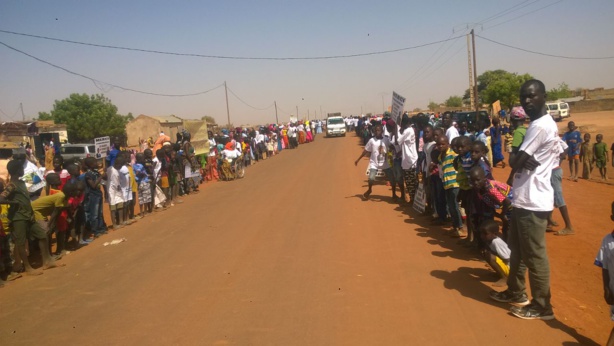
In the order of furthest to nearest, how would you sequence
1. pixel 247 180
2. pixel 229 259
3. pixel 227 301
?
pixel 247 180
pixel 229 259
pixel 227 301

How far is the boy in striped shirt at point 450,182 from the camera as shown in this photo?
703 cm

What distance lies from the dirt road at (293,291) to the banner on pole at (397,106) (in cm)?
246

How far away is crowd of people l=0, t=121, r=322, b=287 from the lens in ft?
21.8

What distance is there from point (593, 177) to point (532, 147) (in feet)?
44.3

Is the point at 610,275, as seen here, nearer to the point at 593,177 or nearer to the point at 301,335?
the point at 301,335

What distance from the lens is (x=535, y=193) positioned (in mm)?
4152

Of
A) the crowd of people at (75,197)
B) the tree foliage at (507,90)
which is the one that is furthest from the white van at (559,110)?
the crowd of people at (75,197)

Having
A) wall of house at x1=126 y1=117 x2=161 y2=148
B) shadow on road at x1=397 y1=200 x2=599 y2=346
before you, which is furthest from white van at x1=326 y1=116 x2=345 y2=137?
shadow on road at x1=397 y1=200 x2=599 y2=346

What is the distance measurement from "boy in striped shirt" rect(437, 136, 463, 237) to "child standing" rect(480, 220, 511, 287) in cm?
178

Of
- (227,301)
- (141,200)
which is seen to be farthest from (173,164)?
(227,301)

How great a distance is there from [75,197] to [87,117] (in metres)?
45.0

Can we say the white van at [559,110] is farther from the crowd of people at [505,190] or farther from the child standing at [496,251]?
the child standing at [496,251]

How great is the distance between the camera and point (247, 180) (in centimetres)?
1670

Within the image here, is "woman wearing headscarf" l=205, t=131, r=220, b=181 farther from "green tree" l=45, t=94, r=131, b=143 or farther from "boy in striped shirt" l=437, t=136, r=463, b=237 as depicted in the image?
"green tree" l=45, t=94, r=131, b=143
